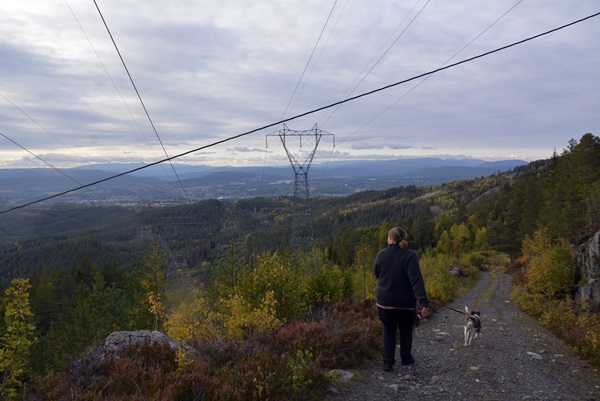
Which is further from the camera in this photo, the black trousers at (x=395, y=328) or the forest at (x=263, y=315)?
the black trousers at (x=395, y=328)

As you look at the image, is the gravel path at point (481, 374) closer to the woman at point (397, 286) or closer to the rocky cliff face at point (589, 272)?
the woman at point (397, 286)

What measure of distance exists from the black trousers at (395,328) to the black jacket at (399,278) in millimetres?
209

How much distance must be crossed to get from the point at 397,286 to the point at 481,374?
96.5 inches

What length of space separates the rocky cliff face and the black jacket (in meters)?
10.9

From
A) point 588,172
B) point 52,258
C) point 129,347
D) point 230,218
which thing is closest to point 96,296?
point 129,347

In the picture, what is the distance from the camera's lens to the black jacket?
6.19 m

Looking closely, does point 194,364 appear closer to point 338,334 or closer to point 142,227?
point 338,334

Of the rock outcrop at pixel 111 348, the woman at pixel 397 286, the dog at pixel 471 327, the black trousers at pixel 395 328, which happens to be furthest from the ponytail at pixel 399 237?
the rock outcrop at pixel 111 348

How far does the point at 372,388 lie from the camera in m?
6.13

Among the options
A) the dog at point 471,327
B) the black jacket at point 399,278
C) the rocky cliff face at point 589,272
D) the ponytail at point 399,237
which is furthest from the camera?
the rocky cliff face at point 589,272

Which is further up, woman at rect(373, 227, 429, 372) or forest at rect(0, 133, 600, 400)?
woman at rect(373, 227, 429, 372)

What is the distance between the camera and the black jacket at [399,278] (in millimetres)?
6188

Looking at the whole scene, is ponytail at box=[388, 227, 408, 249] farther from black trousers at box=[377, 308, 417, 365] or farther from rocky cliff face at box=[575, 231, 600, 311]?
rocky cliff face at box=[575, 231, 600, 311]

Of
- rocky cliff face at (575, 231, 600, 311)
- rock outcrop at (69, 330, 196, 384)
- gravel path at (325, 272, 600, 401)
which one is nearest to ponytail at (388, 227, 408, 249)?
gravel path at (325, 272, 600, 401)
